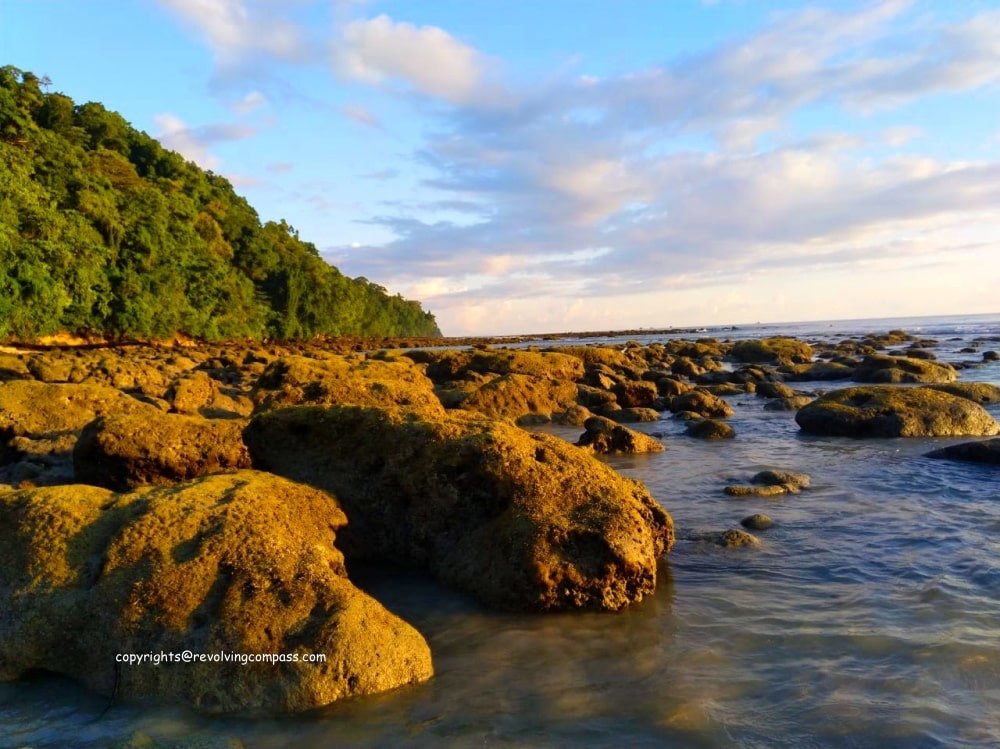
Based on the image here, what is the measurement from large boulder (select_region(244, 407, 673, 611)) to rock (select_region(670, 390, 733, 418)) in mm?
12084

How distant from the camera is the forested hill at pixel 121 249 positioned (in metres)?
34.6

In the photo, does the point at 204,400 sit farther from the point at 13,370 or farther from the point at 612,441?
the point at 612,441

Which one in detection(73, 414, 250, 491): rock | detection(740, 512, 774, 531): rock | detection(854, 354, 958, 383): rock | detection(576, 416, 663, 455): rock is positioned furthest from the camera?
detection(854, 354, 958, 383): rock

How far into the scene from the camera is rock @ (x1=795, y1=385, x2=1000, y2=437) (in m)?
13.9

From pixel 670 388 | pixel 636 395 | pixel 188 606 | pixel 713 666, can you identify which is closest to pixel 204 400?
pixel 188 606

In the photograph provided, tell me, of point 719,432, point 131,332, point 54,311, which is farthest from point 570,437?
point 131,332

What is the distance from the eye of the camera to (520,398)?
17578mm

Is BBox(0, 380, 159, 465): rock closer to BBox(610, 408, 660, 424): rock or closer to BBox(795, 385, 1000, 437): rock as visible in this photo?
BBox(610, 408, 660, 424): rock

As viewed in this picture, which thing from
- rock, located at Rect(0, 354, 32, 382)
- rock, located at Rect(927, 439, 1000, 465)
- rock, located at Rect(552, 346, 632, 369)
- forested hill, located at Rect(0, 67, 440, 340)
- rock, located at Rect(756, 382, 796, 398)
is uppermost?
forested hill, located at Rect(0, 67, 440, 340)

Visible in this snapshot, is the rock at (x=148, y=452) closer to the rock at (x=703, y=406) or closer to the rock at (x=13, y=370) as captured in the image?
the rock at (x=13, y=370)

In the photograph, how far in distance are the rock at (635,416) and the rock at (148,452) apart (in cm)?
1228

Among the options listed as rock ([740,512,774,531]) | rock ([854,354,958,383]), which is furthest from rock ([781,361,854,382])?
rock ([740,512,774,531])

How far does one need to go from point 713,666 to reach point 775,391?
59.8 ft

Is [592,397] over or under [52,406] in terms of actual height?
under
